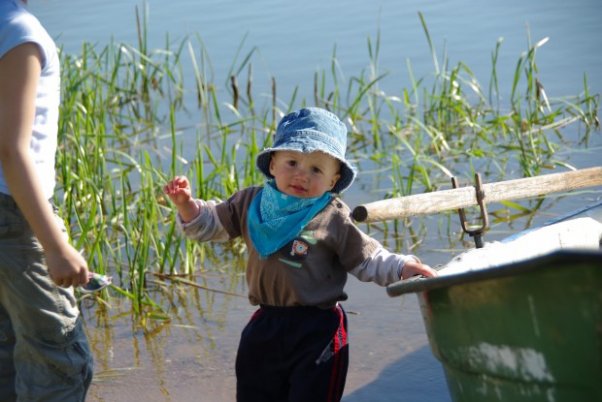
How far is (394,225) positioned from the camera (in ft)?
17.4

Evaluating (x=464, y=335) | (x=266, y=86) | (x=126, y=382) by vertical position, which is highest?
(x=266, y=86)

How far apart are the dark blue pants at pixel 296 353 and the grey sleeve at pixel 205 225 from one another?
24 cm

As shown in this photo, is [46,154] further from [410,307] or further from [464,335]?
[410,307]

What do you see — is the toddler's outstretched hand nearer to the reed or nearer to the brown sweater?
the brown sweater

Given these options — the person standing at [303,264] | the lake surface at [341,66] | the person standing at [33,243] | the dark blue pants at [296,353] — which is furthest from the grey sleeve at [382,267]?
the lake surface at [341,66]

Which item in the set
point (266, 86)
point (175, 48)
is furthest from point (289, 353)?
point (175, 48)

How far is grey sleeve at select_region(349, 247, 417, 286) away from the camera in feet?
9.66

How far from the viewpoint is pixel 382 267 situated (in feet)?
9.76

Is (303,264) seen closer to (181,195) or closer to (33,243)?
(181,195)

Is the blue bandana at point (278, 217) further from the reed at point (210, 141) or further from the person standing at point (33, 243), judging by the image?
Answer: the reed at point (210, 141)

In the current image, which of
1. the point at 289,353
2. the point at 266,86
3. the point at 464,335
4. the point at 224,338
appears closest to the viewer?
the point at 464,335

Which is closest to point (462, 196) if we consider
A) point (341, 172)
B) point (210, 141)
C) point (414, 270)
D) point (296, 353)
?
point (341, 172)

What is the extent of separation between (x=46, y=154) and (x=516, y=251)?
4.16ft

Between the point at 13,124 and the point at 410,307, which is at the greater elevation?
the point at 13,124
